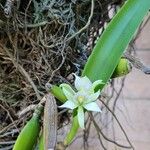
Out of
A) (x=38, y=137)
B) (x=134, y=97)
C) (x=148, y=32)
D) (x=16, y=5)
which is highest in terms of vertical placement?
(x=16, y=5)

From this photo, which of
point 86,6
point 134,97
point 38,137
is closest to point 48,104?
point 38,137

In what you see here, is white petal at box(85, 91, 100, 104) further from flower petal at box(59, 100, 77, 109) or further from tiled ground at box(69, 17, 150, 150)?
tiled ground at box(69, 17, 150, 150)

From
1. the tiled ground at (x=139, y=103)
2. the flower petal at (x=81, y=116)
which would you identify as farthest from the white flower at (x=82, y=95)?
the tiled ground at (x=139, y=103)

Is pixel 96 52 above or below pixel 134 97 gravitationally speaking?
above

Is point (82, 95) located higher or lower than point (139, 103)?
higher

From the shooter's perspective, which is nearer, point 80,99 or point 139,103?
point 80,99

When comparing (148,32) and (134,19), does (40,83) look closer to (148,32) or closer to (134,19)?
(134,19)

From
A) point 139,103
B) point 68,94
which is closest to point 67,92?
point 68,94

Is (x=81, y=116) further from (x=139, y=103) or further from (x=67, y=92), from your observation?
(x=139, y=103)
